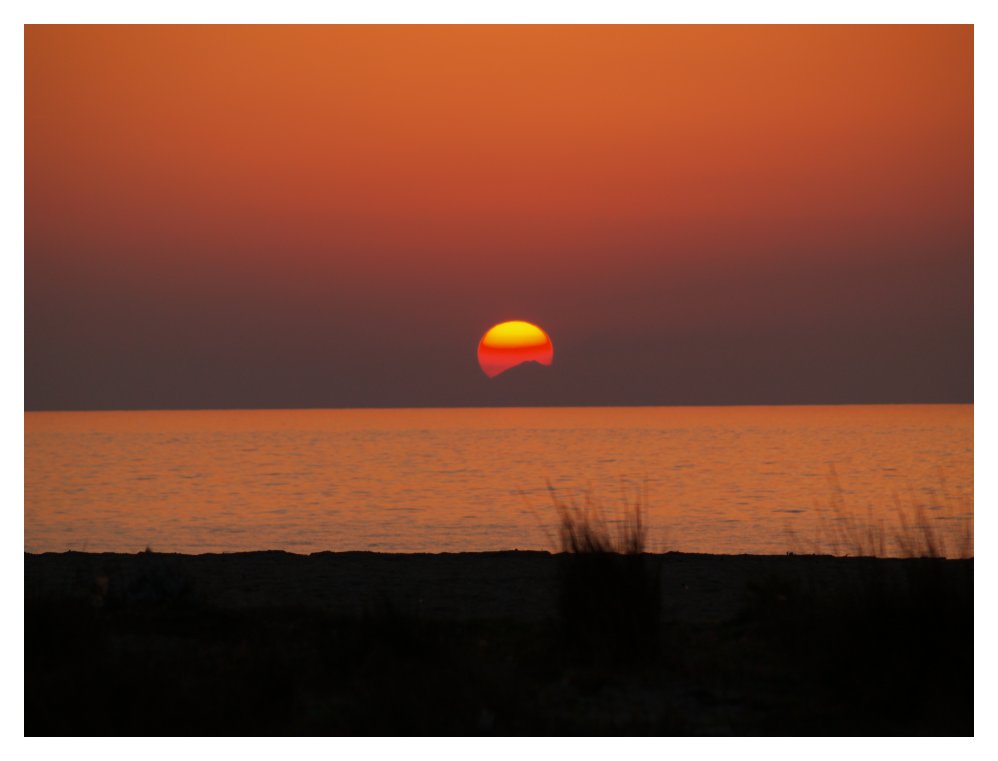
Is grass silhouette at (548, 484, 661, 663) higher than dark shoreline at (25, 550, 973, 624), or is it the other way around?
grass silhouette at (548, 484, 661, 663)

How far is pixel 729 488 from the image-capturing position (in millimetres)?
27312

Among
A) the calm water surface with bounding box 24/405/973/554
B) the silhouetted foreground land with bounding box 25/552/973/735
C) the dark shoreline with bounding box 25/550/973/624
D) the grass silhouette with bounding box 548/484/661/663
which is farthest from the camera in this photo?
the calm water surface with bounding box 24/405/973/554

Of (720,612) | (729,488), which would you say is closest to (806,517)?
(729,488)

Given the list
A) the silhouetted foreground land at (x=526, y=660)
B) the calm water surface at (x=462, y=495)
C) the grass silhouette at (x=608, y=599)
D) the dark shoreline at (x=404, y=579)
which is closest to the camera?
the silhouetted foreground land at (x=526, y=660)

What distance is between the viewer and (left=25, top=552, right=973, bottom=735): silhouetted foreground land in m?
5.65

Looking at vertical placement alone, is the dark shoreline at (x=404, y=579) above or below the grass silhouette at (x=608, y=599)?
below

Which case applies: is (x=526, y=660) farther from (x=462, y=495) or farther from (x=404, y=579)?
(x=462, y=495)

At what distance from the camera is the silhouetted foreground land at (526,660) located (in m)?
5.65

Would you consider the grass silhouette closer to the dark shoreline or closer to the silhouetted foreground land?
the silhouetted foreground land

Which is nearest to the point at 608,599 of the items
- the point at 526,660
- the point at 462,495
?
the point at 526,660

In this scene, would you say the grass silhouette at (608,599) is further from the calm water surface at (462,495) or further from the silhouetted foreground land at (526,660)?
the calm water surface at (462,495)

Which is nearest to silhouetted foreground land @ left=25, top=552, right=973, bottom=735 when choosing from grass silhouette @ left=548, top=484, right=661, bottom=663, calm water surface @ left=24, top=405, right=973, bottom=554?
grass silhouette @ left=548, top=484, right=661, bottom=663

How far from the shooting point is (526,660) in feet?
22.1

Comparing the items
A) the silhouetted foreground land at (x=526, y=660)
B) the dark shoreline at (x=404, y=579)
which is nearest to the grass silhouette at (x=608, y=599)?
the silhouetted foreground land at (x=526, y=660)
